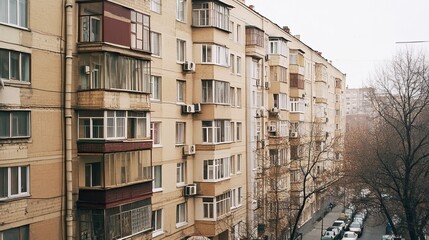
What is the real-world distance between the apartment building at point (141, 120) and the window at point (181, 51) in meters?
0.05

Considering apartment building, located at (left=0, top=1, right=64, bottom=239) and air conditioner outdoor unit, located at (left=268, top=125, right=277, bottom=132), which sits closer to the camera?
apartment building, located at (left=0, top=1, right=64, bottom=239)

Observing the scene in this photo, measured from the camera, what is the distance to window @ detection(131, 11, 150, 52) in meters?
19.2

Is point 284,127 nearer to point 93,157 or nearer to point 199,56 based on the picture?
point 199,56

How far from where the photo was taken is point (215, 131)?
26.6m

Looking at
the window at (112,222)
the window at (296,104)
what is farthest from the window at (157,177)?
the window at (296,104)

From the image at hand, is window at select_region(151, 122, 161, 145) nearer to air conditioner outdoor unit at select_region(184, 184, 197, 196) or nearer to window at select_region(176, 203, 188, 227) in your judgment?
air conditioner outdoor unit at select_region(184, 184, 197, 196)

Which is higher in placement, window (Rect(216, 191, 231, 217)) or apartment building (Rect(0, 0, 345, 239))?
apartment building (Rect(0, 0, 345, 239))

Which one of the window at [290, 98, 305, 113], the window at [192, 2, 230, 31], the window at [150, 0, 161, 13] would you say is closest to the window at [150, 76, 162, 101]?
the window at [150, 0, 161, 13]

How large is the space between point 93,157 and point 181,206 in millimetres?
8453

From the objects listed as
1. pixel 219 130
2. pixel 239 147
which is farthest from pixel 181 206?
pixel 239 147

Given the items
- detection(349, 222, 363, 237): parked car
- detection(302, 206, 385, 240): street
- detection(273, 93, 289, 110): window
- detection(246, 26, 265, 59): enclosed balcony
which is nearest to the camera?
detection(246, 26, 265, 59): enclosed balcony

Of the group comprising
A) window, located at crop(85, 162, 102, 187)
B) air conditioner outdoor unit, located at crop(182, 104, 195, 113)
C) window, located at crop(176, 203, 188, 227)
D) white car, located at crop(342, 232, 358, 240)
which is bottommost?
white car, located at crop(342, 232, 358, 240)

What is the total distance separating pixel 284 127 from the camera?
40031 mm

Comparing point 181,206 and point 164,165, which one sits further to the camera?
point 181,206
